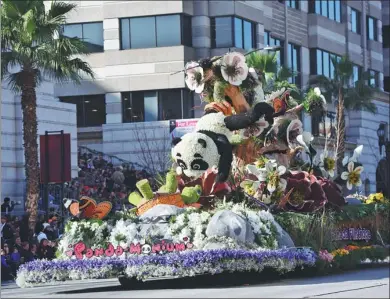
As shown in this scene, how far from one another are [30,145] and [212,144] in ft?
30.5

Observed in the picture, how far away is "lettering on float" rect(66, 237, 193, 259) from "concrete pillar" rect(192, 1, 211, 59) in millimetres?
31377

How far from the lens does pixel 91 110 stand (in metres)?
53.5

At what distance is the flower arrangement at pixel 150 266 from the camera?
66.8 ft

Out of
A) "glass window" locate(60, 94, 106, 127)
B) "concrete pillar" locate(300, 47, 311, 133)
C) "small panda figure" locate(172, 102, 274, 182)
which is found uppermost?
"concrete pillar" locate(300, 47, 311, 133)

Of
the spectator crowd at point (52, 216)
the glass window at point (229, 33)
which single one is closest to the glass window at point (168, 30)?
the glass window at point (229, 33)

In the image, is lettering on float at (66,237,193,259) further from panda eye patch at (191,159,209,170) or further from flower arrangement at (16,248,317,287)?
panda eye patch at (191,159,209,170)

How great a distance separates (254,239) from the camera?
21.9 meters

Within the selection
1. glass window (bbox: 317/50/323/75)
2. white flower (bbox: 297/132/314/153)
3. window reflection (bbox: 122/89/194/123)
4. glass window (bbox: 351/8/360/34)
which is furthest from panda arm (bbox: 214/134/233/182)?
glass window (bbox: 351/8/360/34)

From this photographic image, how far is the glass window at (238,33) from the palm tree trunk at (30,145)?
22247mm

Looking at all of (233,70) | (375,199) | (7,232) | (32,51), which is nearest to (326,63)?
(375,199)

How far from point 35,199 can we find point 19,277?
32.6 feet

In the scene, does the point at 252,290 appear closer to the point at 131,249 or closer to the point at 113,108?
the point at 131,249

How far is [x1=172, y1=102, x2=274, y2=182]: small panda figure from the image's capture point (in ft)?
77.9

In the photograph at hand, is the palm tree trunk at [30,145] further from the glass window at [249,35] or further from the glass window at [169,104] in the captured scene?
the glass window at [249,35]
